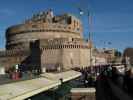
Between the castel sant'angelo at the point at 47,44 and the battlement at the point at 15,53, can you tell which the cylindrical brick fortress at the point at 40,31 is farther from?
the battlement at the point at 15,53

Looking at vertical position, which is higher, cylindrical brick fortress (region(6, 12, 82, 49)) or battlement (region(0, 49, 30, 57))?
cylindrical brick fortress (region(6, 12, 82, 49))

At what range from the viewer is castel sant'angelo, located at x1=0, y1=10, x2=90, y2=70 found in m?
72.1

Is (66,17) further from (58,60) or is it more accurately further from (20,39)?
(58,60)

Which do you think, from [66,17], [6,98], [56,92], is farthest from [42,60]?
[6,98]

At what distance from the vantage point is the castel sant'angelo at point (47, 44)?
72062mm

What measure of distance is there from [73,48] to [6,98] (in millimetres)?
60498

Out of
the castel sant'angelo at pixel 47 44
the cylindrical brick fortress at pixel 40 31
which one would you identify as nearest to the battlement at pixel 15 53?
the castel sant'angelo at pixel 47 44

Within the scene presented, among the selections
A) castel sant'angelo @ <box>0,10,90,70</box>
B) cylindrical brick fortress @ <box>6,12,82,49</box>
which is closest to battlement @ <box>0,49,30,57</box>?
castel sant'angelo @ <box>0,10,90,70</box>

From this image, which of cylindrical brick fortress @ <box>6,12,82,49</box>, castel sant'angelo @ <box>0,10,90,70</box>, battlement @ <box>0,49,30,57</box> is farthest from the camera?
cylindrical brick fortress @ <box>6,12,82,49</box>

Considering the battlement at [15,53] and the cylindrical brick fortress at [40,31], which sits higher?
the cylindrical brick fortress at [40,31]

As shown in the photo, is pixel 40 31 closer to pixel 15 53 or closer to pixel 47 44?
pixel 15 53

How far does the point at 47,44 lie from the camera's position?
73.1 meters

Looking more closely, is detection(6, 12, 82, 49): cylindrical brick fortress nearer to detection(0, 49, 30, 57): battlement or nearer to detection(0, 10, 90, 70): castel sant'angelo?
detection(0, 10, 90, 70): castel sant'angelo

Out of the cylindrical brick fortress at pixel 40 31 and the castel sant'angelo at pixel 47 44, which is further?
the cylindrical brick fortress at pixel 40 31
